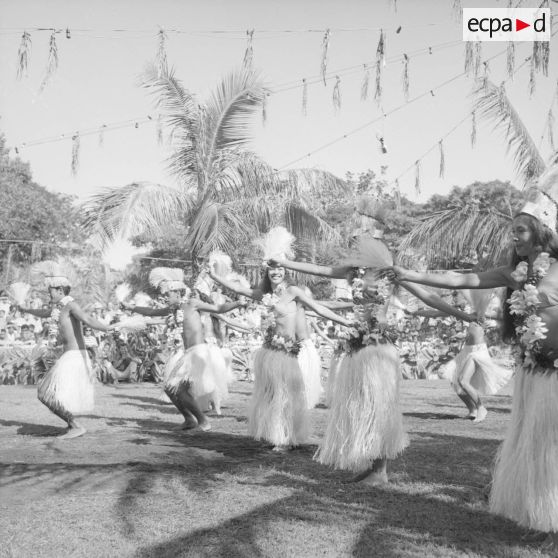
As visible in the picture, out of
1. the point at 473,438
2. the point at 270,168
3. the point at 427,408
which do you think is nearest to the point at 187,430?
the point at 473,438

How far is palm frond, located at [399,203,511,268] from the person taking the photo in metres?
11.8

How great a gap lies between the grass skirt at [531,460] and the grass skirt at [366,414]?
3.84 feet

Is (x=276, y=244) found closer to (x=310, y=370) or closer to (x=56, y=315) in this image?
(x=310, y=370)

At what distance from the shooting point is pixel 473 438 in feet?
22.1

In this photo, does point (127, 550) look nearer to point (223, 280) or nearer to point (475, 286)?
point (475, 286)

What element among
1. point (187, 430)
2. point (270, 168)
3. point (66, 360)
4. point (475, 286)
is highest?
point (270, 168)

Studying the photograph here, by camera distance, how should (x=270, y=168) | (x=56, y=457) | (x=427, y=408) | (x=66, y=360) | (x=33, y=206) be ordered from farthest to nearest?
(x=33, y=206), (x=270, y=168), (x=427, y=408), (x=66, y=360), (x=56, y=457)

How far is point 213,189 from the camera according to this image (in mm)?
13695

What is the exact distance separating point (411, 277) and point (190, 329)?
4.37 meters

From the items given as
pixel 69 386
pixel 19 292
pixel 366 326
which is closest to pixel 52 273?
pixel 69 386

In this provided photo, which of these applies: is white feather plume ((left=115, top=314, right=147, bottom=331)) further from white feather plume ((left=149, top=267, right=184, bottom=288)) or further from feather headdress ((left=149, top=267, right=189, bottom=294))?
white feather plume ((left=149, top=267, right=184, bottom=288))

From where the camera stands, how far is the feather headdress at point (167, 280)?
791 cm

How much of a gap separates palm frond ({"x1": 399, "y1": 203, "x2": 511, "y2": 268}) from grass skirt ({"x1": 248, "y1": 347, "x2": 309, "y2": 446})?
6.73 meters

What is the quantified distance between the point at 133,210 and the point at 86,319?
6451 millimetres
